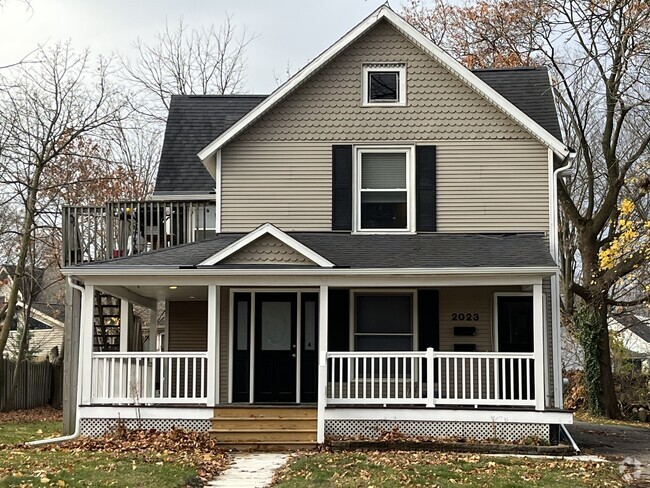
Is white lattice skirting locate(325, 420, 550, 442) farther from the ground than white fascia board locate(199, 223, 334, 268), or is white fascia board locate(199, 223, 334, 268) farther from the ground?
white fascia board locate(199, 223, 334, 268)

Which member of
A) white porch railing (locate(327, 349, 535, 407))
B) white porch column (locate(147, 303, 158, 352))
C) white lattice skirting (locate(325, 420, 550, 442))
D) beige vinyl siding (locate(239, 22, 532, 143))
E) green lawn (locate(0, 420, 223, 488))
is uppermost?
beige vinyl siding (locate(239, 22, 532, 143))

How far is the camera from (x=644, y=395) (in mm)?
28484

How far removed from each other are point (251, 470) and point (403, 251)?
538cm

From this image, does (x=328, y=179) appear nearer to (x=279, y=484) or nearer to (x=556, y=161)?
(x=556, y=161)

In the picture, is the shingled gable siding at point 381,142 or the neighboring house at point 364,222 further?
the shingled gable siding at point 381,142

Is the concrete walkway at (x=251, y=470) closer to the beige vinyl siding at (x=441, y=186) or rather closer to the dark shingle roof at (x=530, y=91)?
the beige vinyl siding at (x=441, y=186)

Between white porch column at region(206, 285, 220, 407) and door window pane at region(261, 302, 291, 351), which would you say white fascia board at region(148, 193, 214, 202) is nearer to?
door window pane at region(261, 302, 291, 351)

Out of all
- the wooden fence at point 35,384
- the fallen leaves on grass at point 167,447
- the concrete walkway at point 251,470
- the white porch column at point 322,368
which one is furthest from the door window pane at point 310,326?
the wooden fence at point 35,384

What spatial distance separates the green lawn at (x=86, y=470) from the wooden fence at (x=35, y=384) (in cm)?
1542

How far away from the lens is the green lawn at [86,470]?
33.9ft

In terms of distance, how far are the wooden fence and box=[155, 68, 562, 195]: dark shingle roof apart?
10.8m

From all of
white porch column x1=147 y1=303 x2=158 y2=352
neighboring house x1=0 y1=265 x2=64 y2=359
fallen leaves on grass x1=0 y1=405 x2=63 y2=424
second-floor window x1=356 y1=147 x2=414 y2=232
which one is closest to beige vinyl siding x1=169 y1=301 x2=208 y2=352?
white porch column x1=147 y1=303 x2=158 y2=352

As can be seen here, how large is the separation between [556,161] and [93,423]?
9.74 meters

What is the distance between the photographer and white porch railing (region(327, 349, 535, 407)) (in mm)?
14930
